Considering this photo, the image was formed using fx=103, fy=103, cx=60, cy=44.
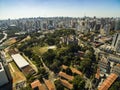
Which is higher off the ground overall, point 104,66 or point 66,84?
point 104,66

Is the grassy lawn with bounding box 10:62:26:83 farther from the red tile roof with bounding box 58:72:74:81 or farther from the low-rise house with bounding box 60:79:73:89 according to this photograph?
the low-rise house with bounding box 60:79:73:89

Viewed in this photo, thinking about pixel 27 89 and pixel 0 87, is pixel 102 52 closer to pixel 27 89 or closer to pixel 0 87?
pixel 27 89

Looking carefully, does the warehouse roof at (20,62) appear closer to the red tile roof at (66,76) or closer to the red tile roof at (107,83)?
the red tile roof at (66,76)

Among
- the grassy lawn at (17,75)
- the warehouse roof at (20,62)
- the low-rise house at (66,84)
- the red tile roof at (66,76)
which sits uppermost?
the warehouse roof at (20,62)

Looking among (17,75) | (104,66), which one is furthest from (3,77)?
(104,66)

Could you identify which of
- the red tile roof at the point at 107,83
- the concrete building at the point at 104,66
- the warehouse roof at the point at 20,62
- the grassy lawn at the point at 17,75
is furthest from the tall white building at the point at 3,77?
the concrete building at the point at 104,66

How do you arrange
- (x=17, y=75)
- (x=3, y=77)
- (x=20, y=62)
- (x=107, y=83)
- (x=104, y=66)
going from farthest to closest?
(x=20, y=62) < (x=17, y=75) < (x=104, y=66) < (x=3, y=77) < (x=107, y=83)

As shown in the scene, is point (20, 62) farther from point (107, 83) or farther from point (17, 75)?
point (107, 83)

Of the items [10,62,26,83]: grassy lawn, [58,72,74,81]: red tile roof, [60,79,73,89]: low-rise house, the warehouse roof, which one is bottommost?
[10,62,26,83]: grassy lawn

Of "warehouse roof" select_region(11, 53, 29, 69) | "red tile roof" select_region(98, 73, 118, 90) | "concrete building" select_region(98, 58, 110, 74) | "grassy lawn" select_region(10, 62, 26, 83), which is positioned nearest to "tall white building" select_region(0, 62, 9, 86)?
"grassy lawn" select_region(10, 62, 26, 83)

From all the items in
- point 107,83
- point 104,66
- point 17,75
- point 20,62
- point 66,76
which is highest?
point 104,66

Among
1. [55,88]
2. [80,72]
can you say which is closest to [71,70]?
[80,72]
